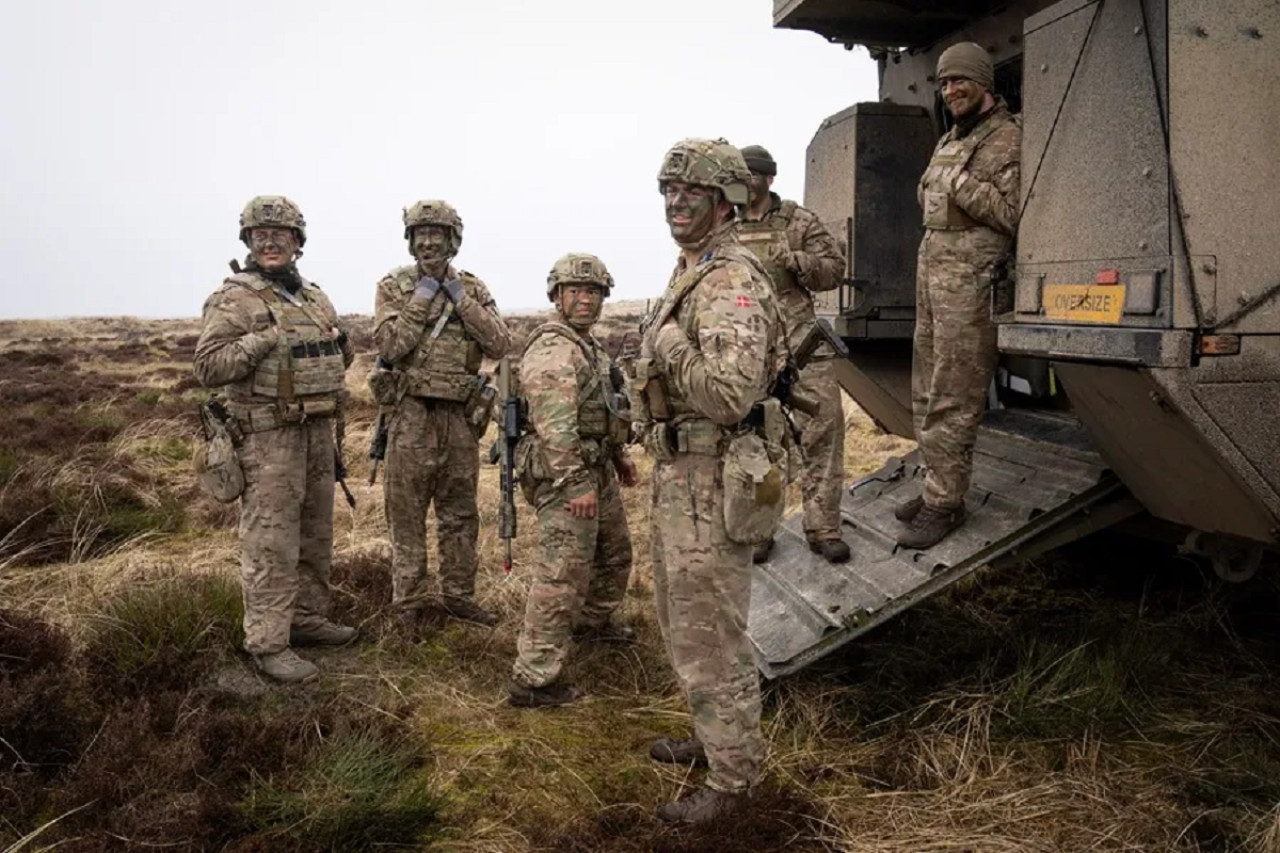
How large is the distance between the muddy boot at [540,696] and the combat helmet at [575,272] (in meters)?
1.78

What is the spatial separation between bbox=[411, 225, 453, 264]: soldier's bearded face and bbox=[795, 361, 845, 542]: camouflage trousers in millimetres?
2047

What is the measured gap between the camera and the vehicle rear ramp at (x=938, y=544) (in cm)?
432

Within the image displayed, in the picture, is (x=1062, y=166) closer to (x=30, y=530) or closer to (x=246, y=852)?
(x=246, y=852)

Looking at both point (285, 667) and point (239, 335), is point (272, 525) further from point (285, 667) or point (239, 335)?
point (239, 335)

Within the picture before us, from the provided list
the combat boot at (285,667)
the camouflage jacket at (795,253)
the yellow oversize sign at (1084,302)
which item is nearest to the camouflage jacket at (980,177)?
the yellow oversize sign at (1084,302)

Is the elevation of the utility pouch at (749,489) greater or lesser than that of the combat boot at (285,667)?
greater

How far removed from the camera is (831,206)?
6.05m

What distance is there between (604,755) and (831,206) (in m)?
3.40

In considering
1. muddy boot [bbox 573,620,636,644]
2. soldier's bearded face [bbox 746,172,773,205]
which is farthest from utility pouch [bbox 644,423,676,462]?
muddy boot [bbox 573,620,636,644]

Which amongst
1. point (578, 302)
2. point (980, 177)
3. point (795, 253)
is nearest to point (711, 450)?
point (578, 302)

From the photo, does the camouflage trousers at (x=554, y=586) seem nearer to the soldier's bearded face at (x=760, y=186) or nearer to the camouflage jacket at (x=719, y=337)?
the camouflage jacket at (x=719, y=337)

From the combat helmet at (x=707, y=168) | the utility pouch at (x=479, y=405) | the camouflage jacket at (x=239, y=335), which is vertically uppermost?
the combat helmet at (x=707, y=168)

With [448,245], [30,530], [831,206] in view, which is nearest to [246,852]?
[448,245]

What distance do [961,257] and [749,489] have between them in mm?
1663
